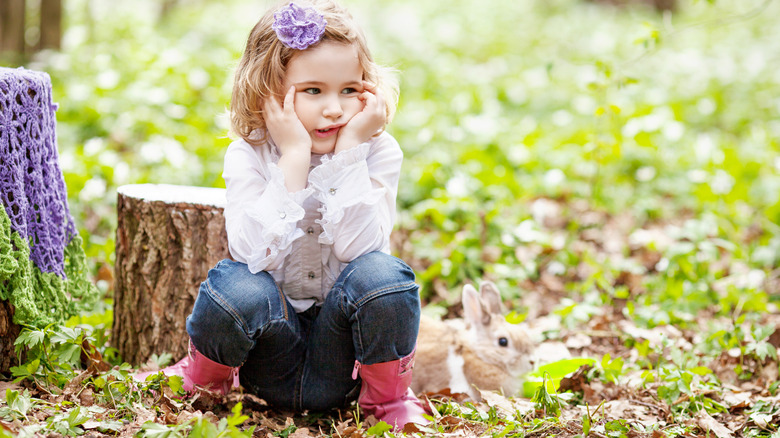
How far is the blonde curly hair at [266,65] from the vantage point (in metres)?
2.16

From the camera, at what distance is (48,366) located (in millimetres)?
2264

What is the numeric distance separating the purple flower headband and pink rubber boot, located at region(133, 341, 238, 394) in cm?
100

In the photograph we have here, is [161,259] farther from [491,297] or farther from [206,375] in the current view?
[491,297]

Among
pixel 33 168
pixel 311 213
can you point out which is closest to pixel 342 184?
pixel 311 213

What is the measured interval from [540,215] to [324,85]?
2789 millimetres

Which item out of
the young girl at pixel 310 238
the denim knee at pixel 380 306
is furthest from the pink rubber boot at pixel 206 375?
the denim knee at pixel 380 306

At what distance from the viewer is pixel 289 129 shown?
2154 millimetres

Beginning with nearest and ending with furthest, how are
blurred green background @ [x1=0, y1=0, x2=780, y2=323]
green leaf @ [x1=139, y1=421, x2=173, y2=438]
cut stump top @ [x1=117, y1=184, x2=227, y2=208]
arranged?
green leaf @ [x1=139, y1=421, x2=173, y2=438] → cut stump top @ [x1=117, y1=184, x2=227, y2=208] → blurred green background @ [x1=0, y1=0, x2=780, y2=323]

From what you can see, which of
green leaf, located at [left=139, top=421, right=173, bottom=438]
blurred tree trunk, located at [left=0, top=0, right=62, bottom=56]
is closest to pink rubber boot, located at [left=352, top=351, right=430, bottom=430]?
green leaf, located at [left=139, top=421, right=173, bottom=438]

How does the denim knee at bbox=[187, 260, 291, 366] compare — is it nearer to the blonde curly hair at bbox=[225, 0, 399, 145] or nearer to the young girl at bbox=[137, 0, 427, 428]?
the young girl at bbox=[137, 0, 427, 428]

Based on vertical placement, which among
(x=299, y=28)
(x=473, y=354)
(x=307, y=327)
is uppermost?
(x=299, y=28)

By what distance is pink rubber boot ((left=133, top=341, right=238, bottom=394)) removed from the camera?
85.0 inches

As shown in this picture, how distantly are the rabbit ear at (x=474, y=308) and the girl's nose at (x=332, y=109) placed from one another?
44.0 inches

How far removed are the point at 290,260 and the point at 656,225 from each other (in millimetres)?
3271
